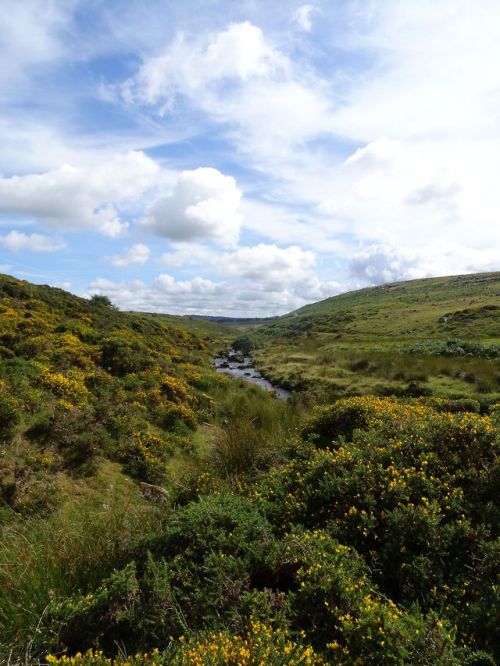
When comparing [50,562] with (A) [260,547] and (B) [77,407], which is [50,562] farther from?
(B) [77,407]

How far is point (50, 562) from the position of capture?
4637 millimetres

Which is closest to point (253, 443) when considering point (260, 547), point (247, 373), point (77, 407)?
point (260, 547)

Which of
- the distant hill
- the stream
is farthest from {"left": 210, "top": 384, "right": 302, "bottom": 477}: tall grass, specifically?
the stream

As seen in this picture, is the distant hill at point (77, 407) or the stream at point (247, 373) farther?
the stream at point (247, 373)

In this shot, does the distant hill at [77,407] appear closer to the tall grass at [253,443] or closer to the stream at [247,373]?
the tall grass at [253,443]

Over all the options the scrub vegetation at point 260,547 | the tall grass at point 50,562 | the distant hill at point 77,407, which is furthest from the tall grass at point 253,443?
the tall grass at point 50,562

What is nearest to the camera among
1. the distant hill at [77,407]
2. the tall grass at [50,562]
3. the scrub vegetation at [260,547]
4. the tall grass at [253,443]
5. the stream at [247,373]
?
the scrub vegetation at [260,547]

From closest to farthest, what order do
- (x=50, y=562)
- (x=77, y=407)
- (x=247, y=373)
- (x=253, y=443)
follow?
1. (x=50, y=562)
2. (x=253, y=443)
3. (x=77, y=407)
4. (x=247, y=373)

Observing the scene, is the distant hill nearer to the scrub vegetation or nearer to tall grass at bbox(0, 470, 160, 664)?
the scrub vegetation

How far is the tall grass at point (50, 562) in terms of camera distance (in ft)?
12.5

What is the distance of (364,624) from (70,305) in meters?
26.0

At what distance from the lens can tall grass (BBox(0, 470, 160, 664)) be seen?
3.80 m

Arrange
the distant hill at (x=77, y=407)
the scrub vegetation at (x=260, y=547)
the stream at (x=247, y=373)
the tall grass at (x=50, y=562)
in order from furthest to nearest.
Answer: the stream at (x=247, y=373)
the distant hill at (x=77, y=407)
the tall grass at (x=50, y=562)
the scrub vegetation at (x=260, y=547)

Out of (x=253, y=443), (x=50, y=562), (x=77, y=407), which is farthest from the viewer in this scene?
(x=77, y=407)
